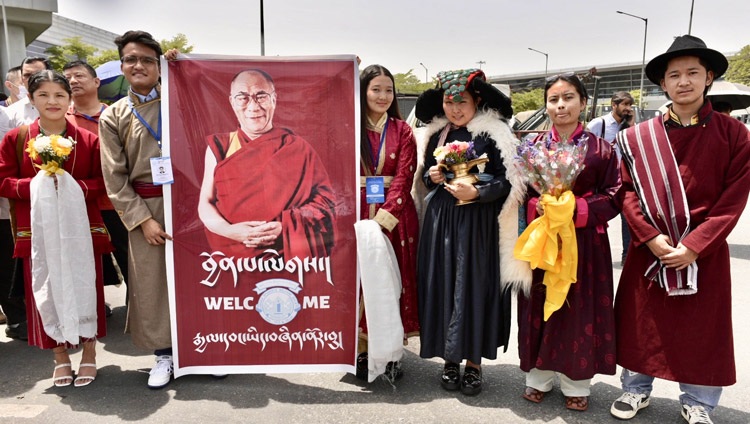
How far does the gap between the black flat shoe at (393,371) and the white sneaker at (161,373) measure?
131 cm

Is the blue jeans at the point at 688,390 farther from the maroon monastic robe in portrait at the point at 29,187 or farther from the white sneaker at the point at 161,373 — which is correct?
the maroon monastic robe in portrait at the point at 29,187

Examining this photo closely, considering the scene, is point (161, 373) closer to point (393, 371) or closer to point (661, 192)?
point (393, 371)

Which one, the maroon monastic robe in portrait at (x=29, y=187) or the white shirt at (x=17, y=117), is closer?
the maroon monastic robe in portrait at (x=29, y=187)

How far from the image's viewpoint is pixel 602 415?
2.73m

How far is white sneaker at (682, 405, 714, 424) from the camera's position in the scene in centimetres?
255

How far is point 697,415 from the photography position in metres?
2.56

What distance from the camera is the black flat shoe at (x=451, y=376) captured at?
3.00 meters

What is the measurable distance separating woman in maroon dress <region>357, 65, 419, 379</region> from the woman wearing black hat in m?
0.14

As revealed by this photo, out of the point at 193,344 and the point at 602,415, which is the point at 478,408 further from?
the point at 193,344

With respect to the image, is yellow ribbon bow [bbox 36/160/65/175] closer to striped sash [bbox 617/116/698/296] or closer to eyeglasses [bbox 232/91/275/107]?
eyeglasses [bbox 232/91/275/107]

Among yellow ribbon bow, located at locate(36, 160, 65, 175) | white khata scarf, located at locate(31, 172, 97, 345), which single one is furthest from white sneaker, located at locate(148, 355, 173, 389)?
yellow ribbon bow, located at locate(36, 160, 65, 175)

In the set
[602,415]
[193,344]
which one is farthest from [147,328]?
[602,415]

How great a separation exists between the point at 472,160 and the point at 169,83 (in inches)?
69.5

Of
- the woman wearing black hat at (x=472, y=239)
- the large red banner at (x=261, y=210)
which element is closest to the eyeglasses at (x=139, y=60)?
the large red banner at (x=261, y=210)
